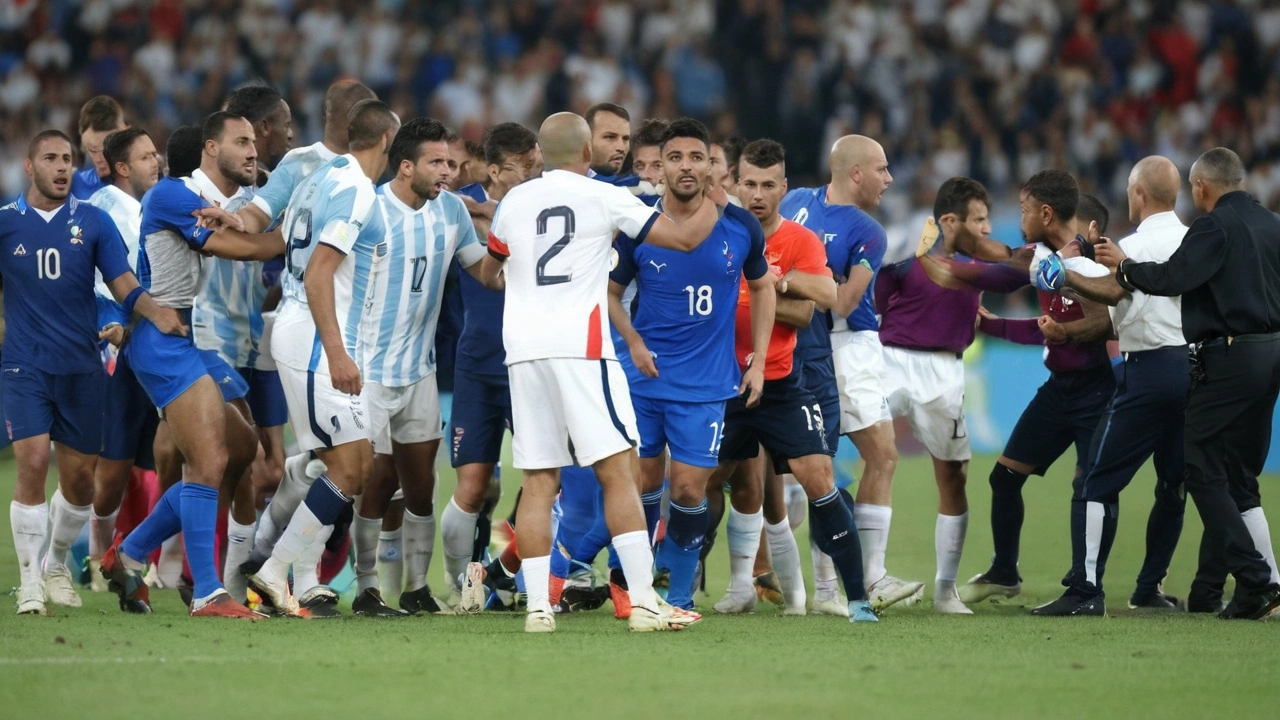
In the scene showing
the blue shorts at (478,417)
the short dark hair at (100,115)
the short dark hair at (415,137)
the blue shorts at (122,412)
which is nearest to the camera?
the short dark hair at (415,137)

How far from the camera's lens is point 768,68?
66.8ft

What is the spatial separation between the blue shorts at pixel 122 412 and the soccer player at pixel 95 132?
1.77 m

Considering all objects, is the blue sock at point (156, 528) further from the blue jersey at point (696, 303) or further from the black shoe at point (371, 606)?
the blue jersey at point (696, 303)

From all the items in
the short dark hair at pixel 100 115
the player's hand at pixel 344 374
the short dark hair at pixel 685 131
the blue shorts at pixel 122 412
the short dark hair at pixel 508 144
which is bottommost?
the blue shorts at pixel 122 412

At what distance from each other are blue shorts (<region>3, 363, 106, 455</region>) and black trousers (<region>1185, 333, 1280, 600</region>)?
5.62 metres

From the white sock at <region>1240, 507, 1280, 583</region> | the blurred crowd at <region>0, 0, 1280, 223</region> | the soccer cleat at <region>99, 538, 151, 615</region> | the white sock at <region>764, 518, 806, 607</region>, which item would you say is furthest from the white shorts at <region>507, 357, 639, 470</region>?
the blurred crowd at <region>0, 0, 1280, 223</region>

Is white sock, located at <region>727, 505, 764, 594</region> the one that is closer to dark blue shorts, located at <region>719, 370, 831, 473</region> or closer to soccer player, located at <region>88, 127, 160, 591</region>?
dark blue shorts, located at <region>719, 370, 831, 473</region>

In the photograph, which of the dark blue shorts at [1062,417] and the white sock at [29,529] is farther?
the dark blue shorts at [1062,417]

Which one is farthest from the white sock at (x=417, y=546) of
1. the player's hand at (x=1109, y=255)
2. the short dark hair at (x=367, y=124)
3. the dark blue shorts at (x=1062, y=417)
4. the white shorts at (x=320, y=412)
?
the player's hand at (x=1109, y=255)

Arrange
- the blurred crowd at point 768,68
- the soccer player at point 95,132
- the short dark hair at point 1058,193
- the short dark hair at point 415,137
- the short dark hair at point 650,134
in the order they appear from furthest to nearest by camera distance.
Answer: the blurred crowd at point 768,68 → the soccer player at point 95,132 → the short dark hair at point 650,134 → the short dark hair at point 1058,193 → the short dark hair at point 415,137

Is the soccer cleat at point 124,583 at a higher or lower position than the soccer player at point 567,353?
lower

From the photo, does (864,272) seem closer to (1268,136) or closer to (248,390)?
(248,390)

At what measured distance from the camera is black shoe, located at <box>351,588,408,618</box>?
26.0ft

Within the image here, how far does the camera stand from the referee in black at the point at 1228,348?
25.2ft
